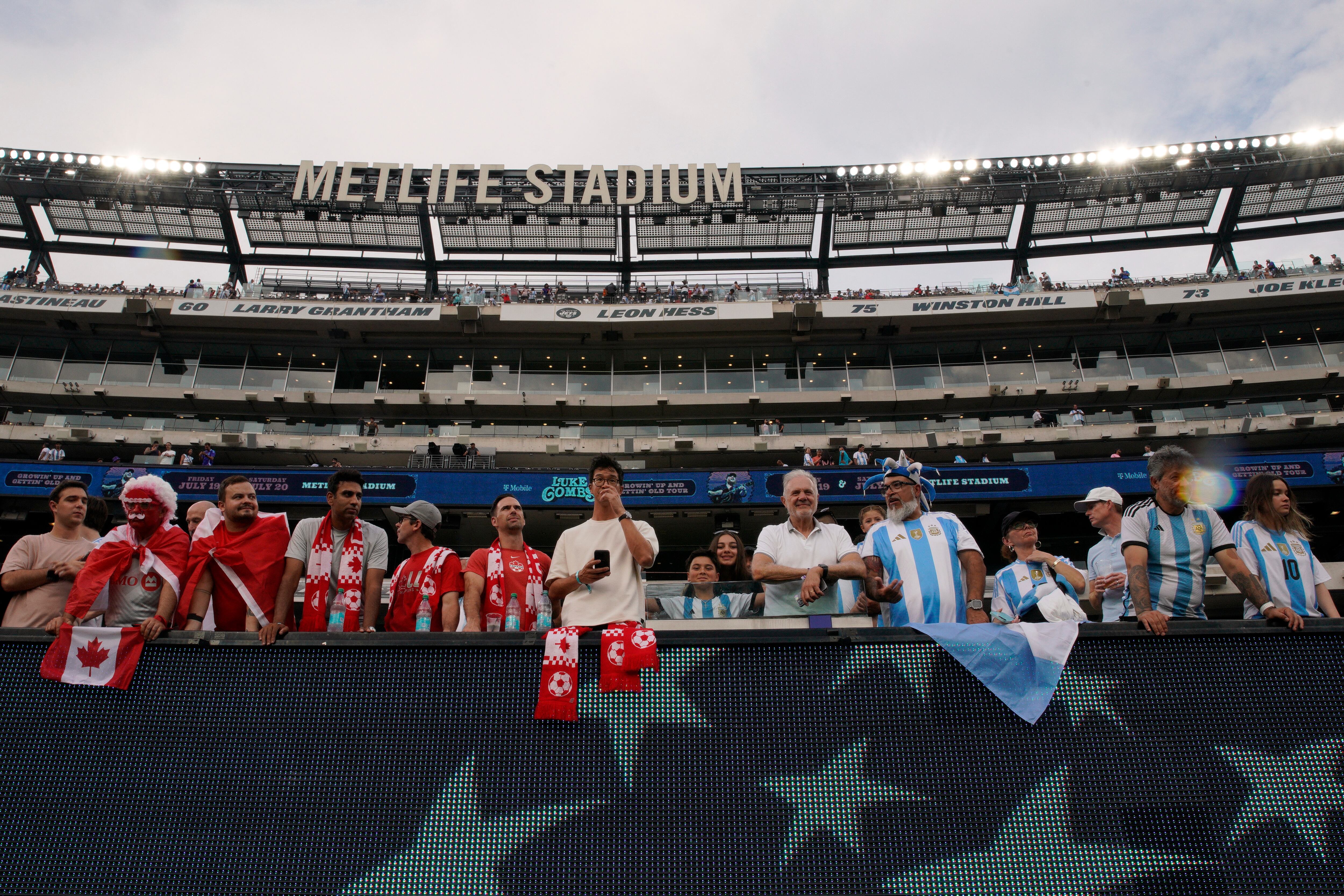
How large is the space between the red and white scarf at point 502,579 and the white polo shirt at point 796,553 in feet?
5.16

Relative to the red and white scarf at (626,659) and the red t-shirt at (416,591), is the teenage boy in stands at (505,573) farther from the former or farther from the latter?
the red and white scarf at (626,659)

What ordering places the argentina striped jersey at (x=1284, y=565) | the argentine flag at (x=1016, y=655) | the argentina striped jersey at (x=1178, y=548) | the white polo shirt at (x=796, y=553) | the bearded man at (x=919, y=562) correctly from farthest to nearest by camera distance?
the white polo shirt at (x=796, y=553)
the argentina striped jersey at (x=1284, y=565)
the bearded man at (x=919, y=562)
the argentina striped jersey at (x=1178, y=548)
the argentine flag at (x=1016, y=655)

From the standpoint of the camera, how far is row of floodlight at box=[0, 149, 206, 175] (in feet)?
94.7

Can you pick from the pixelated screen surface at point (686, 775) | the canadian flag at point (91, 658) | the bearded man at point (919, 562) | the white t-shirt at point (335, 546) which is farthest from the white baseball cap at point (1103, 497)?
the canadian flag at point (91, 658)

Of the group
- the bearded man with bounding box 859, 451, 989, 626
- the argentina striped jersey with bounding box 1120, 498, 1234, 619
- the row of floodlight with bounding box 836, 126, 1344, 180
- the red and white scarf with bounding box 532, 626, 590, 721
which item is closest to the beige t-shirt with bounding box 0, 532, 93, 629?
the red and white scarf with bounding box 532, 626, 590, 721

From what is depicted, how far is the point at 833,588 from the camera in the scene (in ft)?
16.3

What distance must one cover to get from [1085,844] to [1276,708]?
1061mm

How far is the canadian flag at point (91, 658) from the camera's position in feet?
10.3

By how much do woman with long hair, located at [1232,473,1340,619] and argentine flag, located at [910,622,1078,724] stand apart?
85.8 inches

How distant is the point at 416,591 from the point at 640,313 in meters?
23.9

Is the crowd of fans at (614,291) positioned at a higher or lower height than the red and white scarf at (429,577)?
higher

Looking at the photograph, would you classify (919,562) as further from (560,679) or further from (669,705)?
(560,679)

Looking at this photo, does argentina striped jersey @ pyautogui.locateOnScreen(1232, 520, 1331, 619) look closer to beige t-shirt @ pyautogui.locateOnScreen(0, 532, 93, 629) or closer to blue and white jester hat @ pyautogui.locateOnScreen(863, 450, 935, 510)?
blue and white jester hat @ pyautogui.locateOnScreen(863, 450, 935, 510)

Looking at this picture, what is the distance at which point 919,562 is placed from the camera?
445cm
